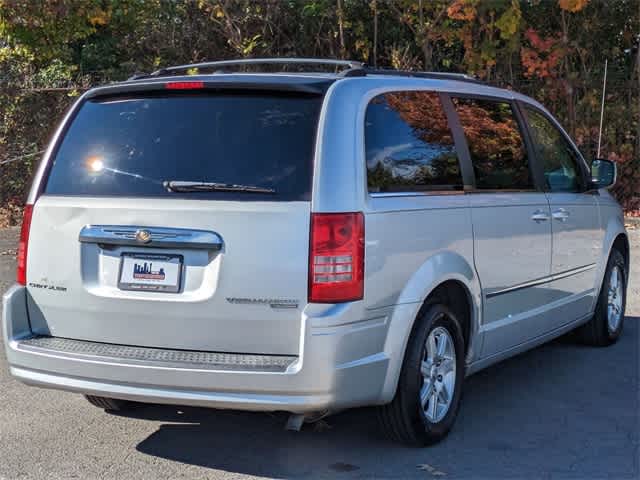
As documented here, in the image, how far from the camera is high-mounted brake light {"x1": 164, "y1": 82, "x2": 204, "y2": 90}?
4.64 meters

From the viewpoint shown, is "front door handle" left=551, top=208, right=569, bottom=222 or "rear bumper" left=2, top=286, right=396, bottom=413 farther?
"front door handle" left=551, top=208, right=569, bottom=222

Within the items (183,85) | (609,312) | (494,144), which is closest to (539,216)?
(494,144)

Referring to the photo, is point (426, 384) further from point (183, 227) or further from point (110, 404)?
point (110, 404)

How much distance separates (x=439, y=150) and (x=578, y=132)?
10.5 meters

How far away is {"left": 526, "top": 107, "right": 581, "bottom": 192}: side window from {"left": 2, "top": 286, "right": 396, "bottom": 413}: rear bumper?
2.42 meters

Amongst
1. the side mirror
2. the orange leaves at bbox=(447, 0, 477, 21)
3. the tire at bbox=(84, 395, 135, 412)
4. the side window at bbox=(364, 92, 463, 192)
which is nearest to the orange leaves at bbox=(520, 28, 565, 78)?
the orange leaves at bbox=(447, 0, 477, 21)

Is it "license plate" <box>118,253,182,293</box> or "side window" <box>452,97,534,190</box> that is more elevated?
"side window" <box>452,97,534,190</box>

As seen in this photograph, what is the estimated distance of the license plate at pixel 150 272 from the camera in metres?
4.34

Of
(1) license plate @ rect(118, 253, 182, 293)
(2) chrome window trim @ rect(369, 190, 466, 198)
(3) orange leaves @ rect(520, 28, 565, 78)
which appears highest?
(3) orange leaves @ rect(520, 28, 565, 78)

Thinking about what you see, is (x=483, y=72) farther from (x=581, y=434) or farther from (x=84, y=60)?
(x=581, y=434)

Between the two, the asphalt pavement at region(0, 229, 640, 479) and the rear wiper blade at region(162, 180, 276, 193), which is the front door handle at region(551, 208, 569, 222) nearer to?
the asphalt pavement at region(0, 229, 640, 479)

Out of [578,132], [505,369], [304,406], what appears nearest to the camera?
[304,406]

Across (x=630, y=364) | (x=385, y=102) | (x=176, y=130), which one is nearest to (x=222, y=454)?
(x=176, y=130)

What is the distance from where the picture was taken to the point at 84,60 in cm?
1541
